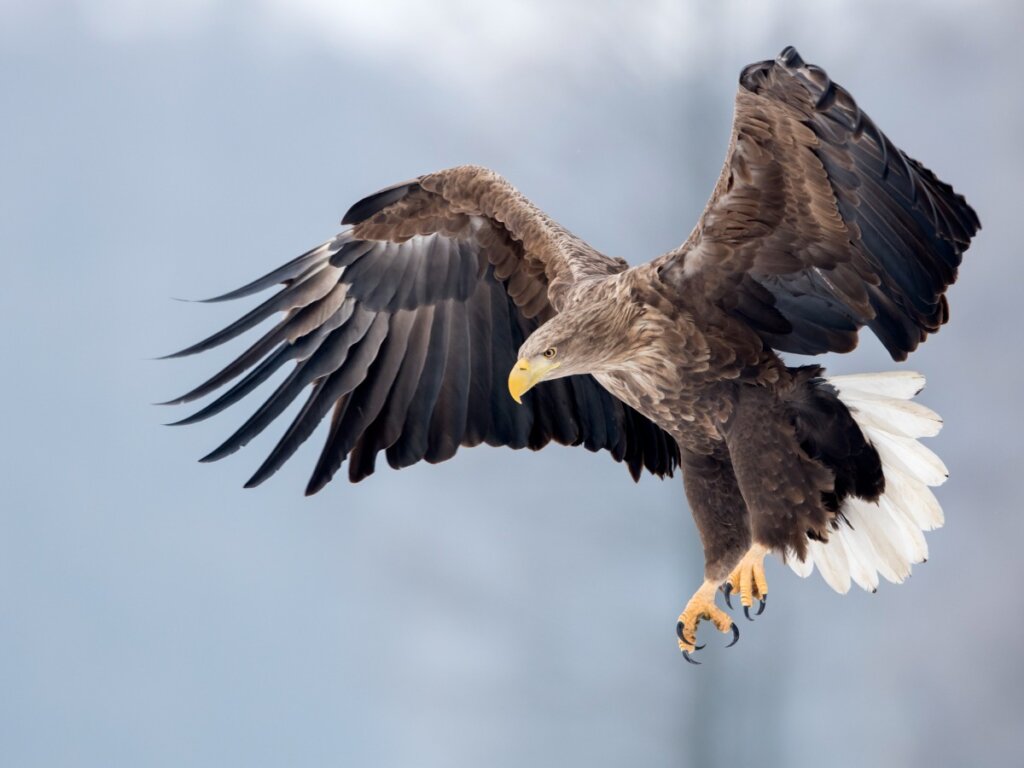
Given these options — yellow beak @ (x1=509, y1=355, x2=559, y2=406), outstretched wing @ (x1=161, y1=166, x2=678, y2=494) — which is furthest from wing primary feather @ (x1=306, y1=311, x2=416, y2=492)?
yellow beak @ (x1=509, y1=355, x2=559, y2=406)

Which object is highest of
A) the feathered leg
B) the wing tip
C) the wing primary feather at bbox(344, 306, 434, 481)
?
the wing tip

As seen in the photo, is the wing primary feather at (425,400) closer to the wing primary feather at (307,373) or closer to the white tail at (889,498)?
the wing primary feather at (307,373)

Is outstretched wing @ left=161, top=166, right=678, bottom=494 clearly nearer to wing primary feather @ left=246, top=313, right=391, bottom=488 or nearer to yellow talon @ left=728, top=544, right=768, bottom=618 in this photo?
wing primary feather @ left=246, top=313, right=391, bottom=488

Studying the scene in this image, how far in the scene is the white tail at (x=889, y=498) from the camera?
2.32 m

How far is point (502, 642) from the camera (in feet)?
11.1

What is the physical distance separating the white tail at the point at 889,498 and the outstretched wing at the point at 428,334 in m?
0.39

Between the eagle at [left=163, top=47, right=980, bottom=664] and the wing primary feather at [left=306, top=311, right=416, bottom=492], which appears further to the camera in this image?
the wing primary feather at [left=306, top=311, right=416, bottom=492]

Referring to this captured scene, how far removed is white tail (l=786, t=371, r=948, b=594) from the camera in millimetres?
2320

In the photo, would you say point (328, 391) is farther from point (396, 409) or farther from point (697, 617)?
point (697, 617)

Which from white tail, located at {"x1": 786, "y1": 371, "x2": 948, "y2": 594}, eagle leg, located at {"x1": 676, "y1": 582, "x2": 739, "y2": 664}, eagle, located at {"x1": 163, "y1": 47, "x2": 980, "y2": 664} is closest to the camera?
eagle, located at {"x1": 163, "y1": 47, "x2": 980, "y2": 664}

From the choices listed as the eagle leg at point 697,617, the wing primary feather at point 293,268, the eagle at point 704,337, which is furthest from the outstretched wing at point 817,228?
the wing primary feather at point 293,268

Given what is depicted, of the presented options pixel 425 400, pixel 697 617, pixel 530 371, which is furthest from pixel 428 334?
pixel 697 617

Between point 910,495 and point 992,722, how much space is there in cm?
121

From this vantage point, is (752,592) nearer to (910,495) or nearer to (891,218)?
(910,495)
